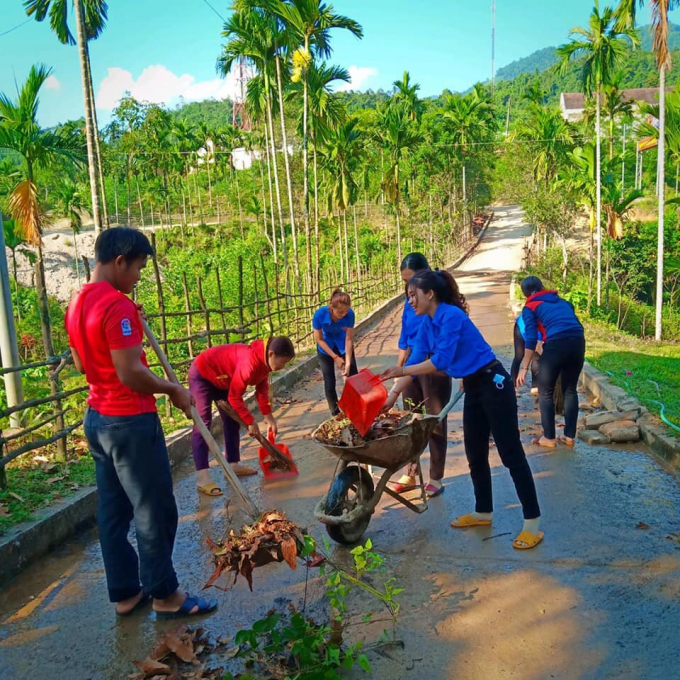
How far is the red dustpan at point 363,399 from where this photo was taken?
4.05m

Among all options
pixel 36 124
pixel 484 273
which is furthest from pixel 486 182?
pixel 36 124

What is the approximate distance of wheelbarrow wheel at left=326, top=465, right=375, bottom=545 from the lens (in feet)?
14.3

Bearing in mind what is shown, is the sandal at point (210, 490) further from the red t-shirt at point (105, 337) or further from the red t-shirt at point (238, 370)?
the red t-shirt at point (105, 337)

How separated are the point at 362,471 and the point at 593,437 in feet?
11.3

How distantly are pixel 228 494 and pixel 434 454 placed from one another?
5.95ft

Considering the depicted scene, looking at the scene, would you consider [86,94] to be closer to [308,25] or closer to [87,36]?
[87,36]

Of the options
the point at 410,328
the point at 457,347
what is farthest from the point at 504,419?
the point at 410,328

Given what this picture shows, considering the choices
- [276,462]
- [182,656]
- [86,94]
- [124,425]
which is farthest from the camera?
[86,94]

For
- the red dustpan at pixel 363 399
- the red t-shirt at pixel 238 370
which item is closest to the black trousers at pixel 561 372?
the red t-shirt at pixel 238 370

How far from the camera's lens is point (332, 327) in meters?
7.46

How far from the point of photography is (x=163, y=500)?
3533 millimetres

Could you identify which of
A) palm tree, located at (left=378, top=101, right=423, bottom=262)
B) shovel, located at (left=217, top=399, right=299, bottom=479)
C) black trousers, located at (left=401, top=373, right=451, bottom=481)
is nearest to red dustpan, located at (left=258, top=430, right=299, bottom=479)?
shovel, located at (left=217, top=399, right=299, bottom=479)

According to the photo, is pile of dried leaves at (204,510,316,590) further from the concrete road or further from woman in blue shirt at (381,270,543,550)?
woman in blue shirt at (381,270,543,550)

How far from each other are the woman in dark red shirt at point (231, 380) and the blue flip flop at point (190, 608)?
180 cm
